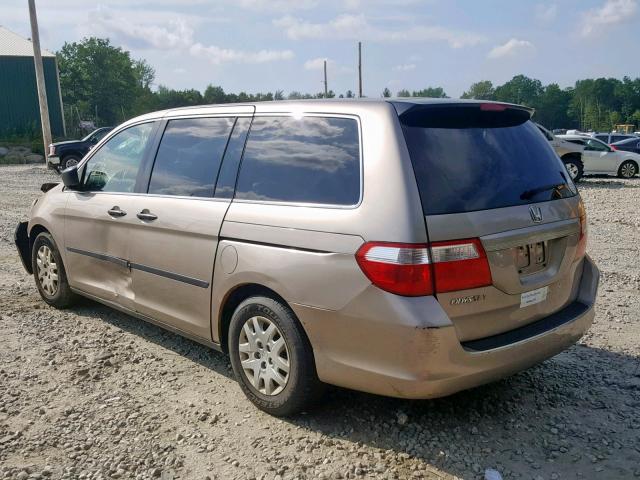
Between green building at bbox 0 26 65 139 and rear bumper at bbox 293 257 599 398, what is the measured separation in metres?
39.3

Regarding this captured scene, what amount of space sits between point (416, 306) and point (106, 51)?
6015 cm

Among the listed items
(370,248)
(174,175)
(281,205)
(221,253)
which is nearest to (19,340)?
(174,175)

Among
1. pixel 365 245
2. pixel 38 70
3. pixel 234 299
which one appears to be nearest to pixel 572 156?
pixel 234 299

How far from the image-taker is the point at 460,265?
303 cm

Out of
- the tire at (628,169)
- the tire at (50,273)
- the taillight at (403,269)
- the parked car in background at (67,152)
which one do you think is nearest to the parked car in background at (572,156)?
the tire at (628,169)

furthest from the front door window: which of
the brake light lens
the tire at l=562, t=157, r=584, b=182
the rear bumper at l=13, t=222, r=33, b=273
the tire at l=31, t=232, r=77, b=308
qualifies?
the tire at l=562, t=157, r=584, b=182

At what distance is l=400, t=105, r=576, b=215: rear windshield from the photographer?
314 centimetres

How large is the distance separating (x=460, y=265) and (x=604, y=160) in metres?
19.4

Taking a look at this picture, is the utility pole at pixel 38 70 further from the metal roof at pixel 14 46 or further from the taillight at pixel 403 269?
the taillight at pixel 403 269

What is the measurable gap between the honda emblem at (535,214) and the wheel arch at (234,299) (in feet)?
4.75

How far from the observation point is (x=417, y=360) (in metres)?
2.95

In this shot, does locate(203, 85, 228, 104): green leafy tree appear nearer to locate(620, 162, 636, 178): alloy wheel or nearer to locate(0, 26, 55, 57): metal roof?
locate(0, 26, 55, 57): metal roof

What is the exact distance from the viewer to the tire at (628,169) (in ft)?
67.1

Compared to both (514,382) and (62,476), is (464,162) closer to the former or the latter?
(514,382)
